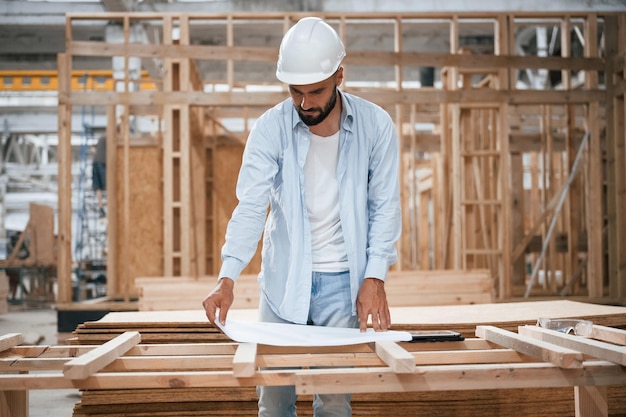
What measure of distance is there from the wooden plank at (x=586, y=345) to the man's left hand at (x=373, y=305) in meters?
0.62

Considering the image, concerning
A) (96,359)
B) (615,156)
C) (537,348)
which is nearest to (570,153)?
(615,156)

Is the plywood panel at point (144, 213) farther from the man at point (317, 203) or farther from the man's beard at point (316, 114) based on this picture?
the man's beard at point (316, 114)

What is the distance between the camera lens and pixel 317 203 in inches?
108

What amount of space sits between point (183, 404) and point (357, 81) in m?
13.4

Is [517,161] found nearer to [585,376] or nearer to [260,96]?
[260,96]

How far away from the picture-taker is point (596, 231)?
969cm

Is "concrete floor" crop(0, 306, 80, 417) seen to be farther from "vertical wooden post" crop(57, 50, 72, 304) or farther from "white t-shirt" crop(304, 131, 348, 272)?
"white t-shirt" crop(304, 131, 348, 272)

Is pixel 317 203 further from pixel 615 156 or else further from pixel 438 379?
pixel 615 156

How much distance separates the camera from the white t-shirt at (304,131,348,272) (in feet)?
8.87

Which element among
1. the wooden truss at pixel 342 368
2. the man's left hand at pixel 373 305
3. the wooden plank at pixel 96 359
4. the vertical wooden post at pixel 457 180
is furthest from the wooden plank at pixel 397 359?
the vertical wooden post at pixel 457 180

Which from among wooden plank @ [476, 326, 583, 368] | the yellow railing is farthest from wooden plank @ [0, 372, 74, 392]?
the yellow railing

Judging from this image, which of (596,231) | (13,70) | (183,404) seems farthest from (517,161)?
(13,70)

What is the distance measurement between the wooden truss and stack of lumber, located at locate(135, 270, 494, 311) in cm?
447

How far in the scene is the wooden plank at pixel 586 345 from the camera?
2.14m
